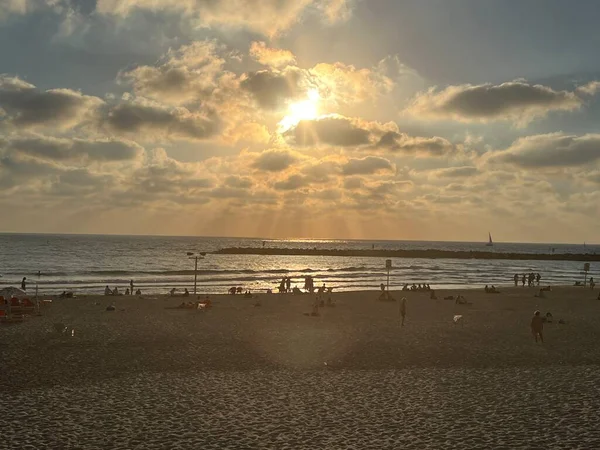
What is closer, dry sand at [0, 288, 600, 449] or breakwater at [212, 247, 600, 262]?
dry sand at [0, 288, 600, 449]

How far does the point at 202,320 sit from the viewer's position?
29.8m

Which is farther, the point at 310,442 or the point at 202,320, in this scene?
the point at 202,320

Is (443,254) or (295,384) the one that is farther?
(443,254)

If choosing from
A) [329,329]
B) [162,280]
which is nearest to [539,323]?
[329,329]

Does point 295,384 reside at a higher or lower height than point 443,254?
lower

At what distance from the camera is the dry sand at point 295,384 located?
445 inches

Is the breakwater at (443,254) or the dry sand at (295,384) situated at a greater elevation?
the breakwater at (443,254)

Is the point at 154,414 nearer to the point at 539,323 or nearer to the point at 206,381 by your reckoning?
the point at 206,381

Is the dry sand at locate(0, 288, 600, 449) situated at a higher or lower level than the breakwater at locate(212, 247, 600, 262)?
lower

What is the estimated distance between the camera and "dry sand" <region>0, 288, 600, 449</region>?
11.3 meters

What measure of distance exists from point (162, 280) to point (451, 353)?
50.3 m

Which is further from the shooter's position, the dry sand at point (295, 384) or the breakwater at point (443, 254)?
the breakwater at point (443, 254)

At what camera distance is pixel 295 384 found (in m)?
15.8

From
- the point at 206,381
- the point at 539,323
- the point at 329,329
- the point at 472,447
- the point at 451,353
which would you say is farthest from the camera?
the point at 329,329
